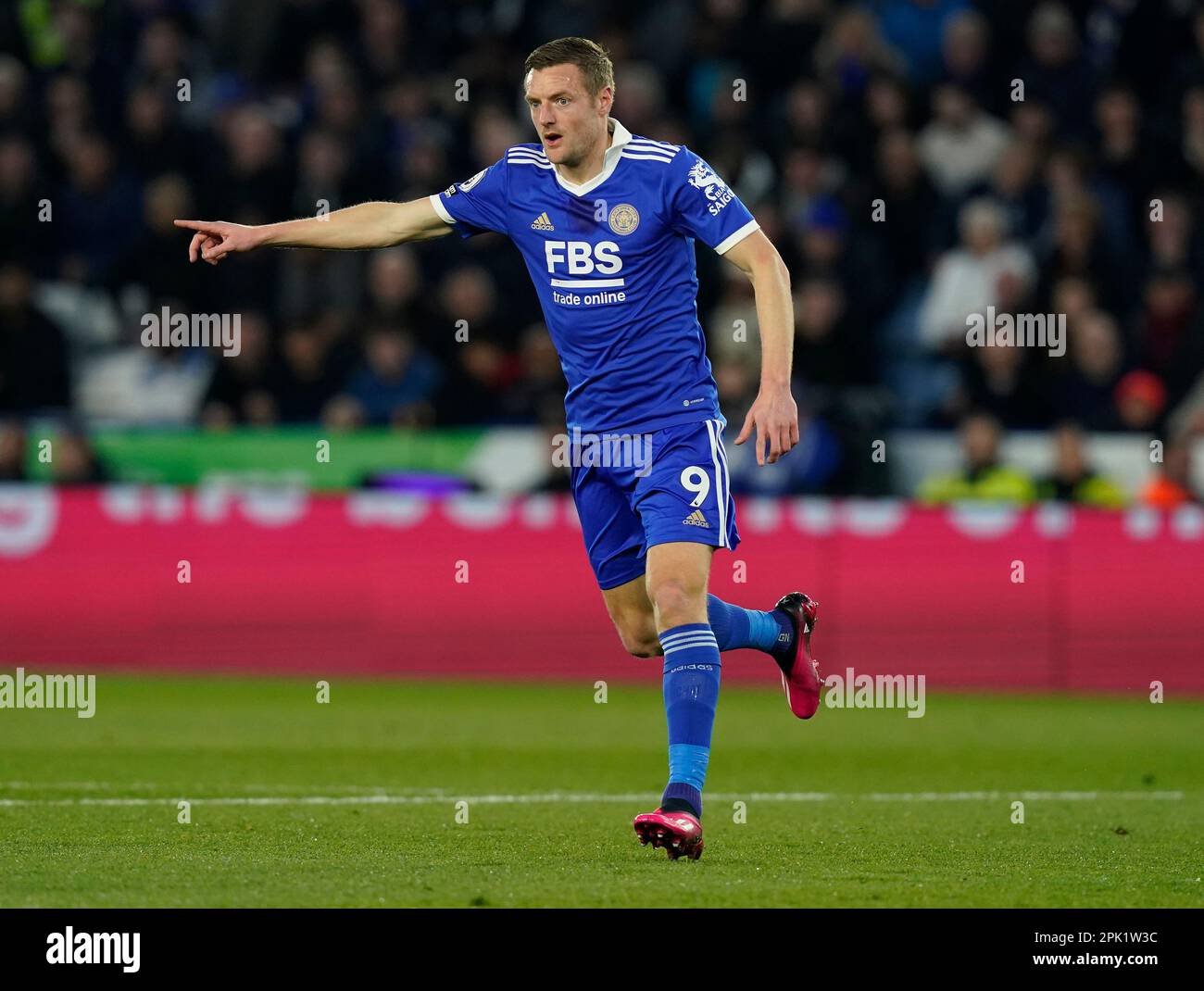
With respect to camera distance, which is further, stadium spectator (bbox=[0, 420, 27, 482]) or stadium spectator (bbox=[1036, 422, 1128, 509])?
stadium spectator (bbox=[0, 420, 27, 482])

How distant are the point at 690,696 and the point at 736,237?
1.42 metres

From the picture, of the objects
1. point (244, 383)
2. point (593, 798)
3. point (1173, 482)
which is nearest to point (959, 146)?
point (1173, 482)

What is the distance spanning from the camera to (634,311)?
678 cm

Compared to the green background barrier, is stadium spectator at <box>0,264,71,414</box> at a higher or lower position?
higher

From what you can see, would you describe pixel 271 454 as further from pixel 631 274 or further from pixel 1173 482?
pixel 631 274

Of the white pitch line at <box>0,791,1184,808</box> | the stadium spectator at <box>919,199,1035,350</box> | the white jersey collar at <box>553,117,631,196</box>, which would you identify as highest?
the stadium spectator at <box>919,199,1035,350</box>

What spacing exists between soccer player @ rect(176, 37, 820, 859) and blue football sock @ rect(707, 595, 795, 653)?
6 cm

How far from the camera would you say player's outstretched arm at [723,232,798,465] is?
616 centimetres

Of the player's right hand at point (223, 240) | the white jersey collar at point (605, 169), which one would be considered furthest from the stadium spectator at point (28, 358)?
the white jersey collar at point (605, 169)

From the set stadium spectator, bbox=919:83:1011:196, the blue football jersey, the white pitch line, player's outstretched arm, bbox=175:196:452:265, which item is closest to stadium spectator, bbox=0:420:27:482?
the white pitch line

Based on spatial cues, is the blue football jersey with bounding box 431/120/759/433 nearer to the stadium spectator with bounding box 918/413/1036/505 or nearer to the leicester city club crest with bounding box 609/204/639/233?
the leicester city club crest with bounding box 609/204/639/233

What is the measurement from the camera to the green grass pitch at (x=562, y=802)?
5688 mm

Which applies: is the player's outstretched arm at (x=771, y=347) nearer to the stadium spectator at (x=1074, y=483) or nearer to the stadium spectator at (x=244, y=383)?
the stadium spectator at (x=1074, y=483)

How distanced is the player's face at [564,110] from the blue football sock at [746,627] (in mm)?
1576
